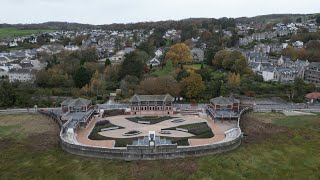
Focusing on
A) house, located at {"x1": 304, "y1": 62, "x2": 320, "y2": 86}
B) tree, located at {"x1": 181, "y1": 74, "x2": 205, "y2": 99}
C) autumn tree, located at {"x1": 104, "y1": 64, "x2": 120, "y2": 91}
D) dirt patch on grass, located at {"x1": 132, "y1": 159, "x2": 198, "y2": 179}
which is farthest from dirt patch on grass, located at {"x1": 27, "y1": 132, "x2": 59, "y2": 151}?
house, located at {"x1": 304, "y1": 62, "x2": 320, "y2": 86}

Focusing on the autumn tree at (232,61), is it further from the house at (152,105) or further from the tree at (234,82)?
the house at (152,105)

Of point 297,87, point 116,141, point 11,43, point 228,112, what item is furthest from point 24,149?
point 11,43

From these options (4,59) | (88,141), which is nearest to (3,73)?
(4,59)

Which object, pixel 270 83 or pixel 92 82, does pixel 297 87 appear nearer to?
pixel 270 83

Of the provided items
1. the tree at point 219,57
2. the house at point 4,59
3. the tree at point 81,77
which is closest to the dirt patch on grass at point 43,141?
the tree at point 81,77

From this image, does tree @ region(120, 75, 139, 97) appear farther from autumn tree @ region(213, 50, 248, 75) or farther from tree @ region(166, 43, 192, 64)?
autumn tree @ region(213, 50, 248, 75)

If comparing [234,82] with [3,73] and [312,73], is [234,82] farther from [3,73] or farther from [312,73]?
[3,73]
